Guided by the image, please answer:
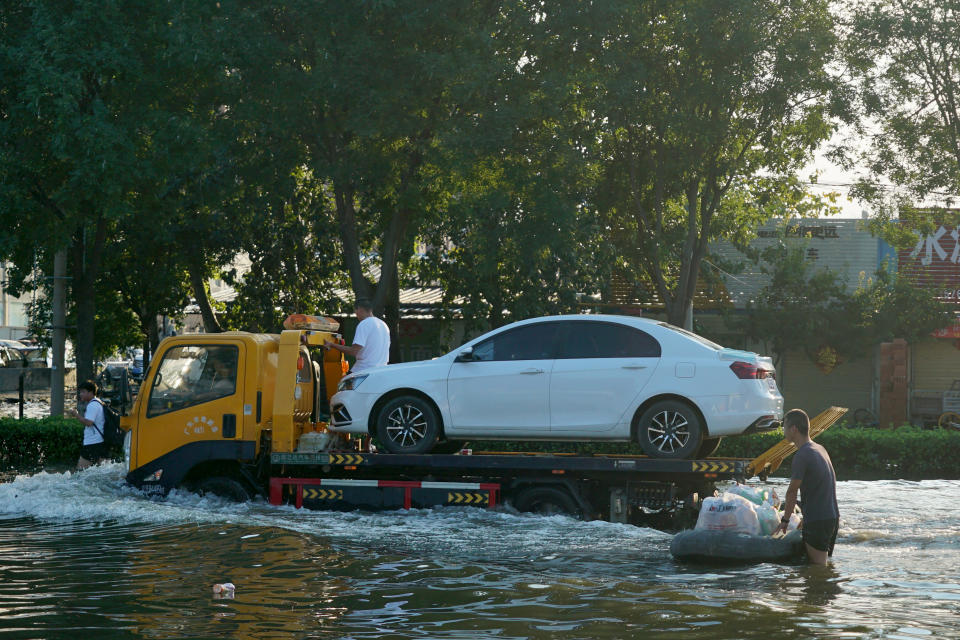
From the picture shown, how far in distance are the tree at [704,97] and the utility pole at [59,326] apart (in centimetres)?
1041

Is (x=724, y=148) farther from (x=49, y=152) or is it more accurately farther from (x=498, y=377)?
(x=49, y=152)

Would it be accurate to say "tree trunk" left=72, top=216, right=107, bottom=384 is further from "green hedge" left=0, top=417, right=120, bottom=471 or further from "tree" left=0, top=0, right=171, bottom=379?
"green hedge" left=0, top=417, right=120, bottom=471

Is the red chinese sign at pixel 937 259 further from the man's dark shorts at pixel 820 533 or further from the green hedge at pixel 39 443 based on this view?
the man's dark shorts at pixel 820 533

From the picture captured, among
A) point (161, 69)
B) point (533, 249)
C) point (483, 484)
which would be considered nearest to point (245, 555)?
point (483, 484)

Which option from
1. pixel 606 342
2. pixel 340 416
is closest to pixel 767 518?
pixel 606 342

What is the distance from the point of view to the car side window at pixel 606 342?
1196 cm

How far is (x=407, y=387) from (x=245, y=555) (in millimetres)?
2743

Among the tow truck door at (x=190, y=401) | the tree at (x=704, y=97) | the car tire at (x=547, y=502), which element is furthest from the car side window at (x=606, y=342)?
the tree at (x=704, y=97)

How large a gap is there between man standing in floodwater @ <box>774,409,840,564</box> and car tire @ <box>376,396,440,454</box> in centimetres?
396

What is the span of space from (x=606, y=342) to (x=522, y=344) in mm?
889

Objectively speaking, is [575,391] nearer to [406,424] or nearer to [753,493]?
[406,424]

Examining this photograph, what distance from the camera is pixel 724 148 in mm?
20344

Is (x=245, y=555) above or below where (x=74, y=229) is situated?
below

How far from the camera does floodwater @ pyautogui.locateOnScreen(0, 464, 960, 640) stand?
25.8 ft
